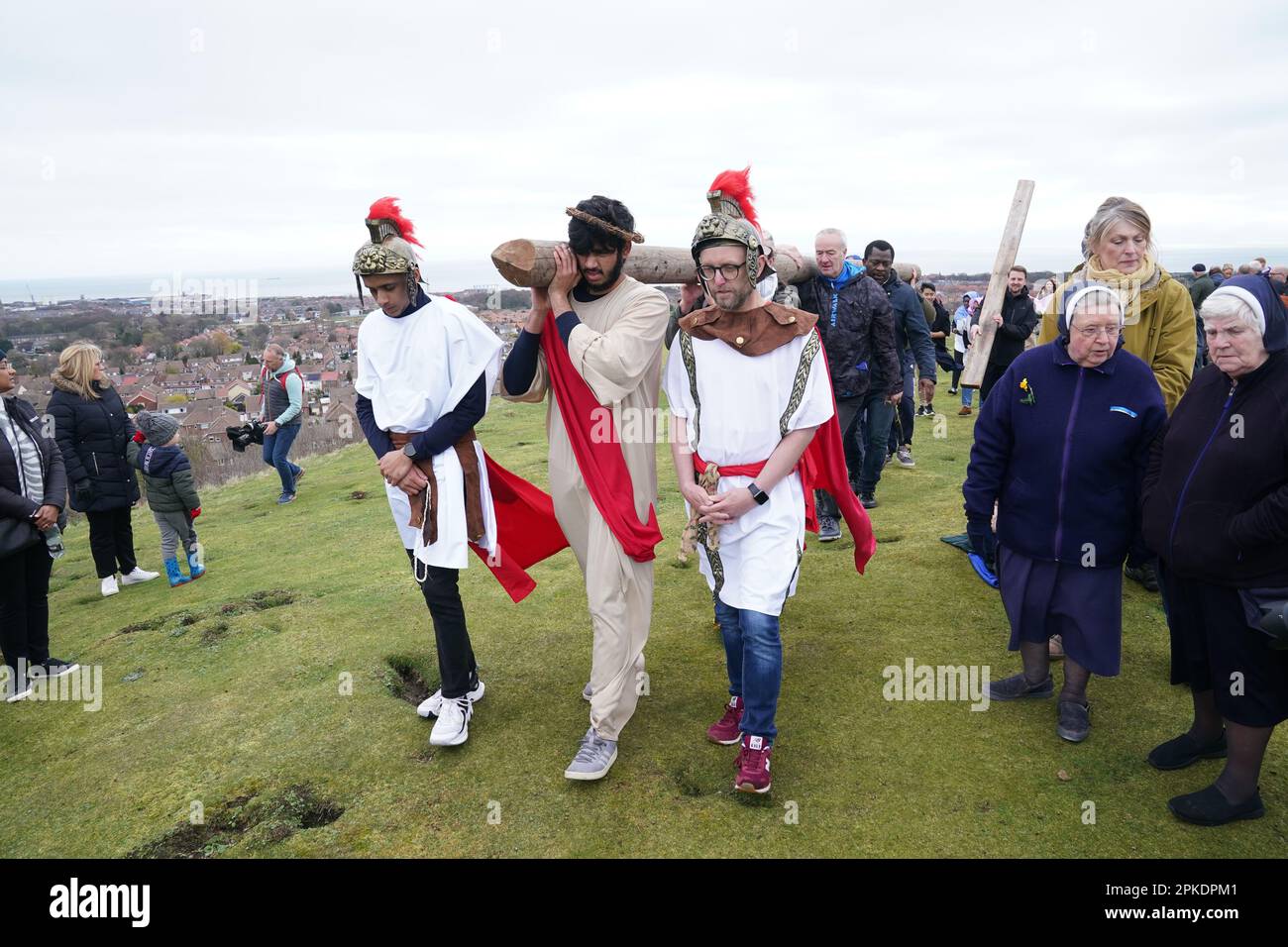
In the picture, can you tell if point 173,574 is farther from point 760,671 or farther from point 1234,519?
point 1234,519

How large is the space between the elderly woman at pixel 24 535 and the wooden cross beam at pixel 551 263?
135 inches

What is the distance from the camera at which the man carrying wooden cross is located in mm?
3344

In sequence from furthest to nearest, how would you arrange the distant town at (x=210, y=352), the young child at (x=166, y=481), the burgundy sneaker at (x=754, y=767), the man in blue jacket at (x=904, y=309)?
the distant town at (x=210, y=352) < the man in blue jacket at (x=904, y=309) < the young child at (x=166, y=481) < the burgundy sneaker at (x=754, y=767)

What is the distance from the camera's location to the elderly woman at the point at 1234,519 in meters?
2.85

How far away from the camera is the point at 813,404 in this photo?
331 centimetres

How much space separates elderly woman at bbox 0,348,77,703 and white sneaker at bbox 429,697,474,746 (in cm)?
274

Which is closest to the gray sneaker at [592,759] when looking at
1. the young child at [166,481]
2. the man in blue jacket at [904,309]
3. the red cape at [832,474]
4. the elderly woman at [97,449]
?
the red cape at [832,474]

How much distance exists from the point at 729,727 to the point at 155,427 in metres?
5.78

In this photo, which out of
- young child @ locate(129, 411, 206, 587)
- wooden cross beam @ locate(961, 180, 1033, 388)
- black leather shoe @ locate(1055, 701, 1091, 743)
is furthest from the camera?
young child @ locate(129, 411, 206, 587)

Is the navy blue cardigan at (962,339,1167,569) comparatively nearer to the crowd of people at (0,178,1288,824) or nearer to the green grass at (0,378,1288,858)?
the crowd of people at (0,178,1288,824)

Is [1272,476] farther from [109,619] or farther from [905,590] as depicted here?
[109,619]

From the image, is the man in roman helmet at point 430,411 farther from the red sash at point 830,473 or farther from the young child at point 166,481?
the young child at point 166,481

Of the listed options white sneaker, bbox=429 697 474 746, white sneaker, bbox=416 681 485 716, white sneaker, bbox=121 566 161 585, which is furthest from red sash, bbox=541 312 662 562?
white sneaker, bbox=121 566 161 585
